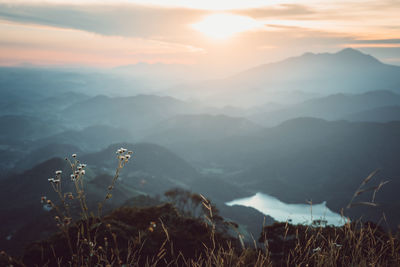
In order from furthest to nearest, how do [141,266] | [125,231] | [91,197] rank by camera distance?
[91,197], [125,231], [141,266]

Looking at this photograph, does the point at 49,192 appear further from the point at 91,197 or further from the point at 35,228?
the point at 35,228

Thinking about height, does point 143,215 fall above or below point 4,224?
above

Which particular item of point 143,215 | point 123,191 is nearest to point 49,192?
point 123,191

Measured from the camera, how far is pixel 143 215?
25922 mm

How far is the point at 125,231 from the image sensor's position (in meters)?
16.5

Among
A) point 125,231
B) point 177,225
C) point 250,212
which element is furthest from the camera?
point 250,212

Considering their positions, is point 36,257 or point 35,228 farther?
point 35,228

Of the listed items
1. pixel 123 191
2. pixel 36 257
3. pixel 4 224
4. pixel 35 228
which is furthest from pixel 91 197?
pixel 36 257

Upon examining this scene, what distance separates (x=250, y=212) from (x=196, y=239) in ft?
→ 626

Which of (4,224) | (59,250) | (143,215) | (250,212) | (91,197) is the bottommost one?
(250,212)

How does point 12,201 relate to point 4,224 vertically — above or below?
below

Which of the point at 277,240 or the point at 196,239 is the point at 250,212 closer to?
the point at 277,240

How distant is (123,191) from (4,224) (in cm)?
A: 6533

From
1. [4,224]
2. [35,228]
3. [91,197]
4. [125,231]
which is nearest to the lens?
[125,231]
